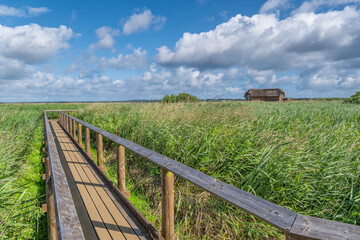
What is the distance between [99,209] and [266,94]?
2616 inches

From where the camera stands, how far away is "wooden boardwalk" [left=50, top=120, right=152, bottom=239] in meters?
2.71

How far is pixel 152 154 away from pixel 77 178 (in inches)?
103

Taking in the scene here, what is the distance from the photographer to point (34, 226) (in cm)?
379

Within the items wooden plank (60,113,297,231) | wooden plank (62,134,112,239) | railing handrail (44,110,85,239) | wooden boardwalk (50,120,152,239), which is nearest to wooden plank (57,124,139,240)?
wooden boardwalk (50,120,152,239)

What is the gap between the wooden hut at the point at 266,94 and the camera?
206 feet

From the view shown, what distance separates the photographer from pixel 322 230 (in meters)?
1.09

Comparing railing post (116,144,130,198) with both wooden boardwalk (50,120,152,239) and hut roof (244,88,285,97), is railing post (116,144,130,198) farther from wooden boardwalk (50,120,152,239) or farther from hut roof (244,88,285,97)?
hut roof (244,88,285,97)

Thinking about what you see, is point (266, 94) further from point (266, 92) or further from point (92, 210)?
point (92, 210)

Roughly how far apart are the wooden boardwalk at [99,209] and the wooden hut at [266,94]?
62.2 m

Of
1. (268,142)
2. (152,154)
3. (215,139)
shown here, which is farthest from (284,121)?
(152,154)

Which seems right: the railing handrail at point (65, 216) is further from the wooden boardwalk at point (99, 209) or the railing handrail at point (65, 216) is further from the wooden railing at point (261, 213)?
the wooden boardwalk at point (99, 209)

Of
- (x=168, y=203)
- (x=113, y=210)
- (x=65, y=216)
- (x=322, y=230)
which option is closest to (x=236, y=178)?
(x=168, y=203)

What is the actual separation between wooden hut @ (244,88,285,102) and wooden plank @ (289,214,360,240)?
64488 millimetres

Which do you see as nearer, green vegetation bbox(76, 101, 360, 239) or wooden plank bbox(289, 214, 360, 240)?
wooden plank bbox(289, 214, 360, 240)
